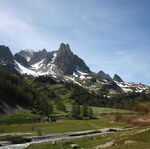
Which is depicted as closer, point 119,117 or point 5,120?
point 5,120

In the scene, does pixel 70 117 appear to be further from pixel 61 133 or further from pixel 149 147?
pixel 149 147

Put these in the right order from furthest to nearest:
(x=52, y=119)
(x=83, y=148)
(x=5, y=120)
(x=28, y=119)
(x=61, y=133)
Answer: (x=52, y=119) → (x=28, y=119) → (x=5, y=120) → (x=61, y=133) → (x=83, y=148)

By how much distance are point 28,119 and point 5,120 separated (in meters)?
14.7

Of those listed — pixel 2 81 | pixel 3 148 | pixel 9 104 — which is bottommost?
pixel 3 148

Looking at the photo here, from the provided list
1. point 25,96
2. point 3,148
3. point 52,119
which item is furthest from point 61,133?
point 25,96

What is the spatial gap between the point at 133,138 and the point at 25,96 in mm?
142021

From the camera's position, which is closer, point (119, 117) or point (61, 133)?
point (61, 133)

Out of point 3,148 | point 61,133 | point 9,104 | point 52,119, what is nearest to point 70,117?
point 52,119

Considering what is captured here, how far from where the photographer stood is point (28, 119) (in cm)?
15038

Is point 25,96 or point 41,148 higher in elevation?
point 25,96

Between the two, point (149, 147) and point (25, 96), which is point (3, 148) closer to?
point (149, 147)

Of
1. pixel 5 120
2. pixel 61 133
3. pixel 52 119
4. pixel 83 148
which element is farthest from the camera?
pixel 52 119

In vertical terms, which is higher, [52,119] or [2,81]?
[2,81]

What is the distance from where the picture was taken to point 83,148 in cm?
6278
